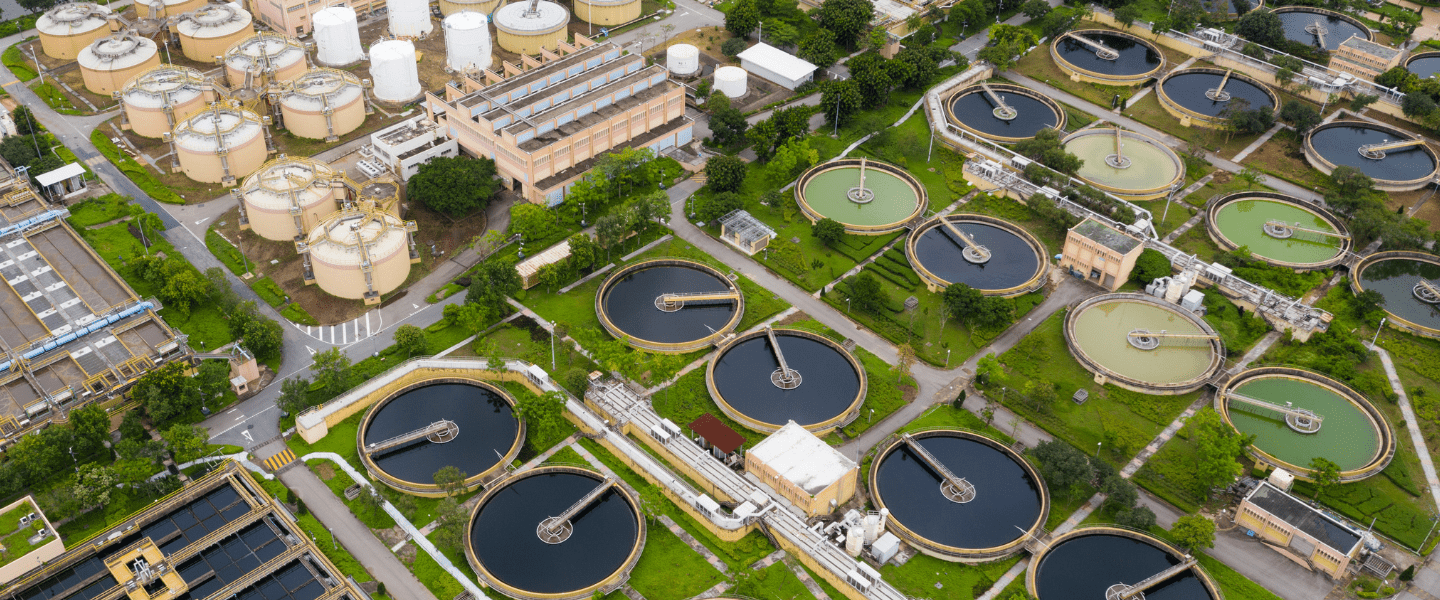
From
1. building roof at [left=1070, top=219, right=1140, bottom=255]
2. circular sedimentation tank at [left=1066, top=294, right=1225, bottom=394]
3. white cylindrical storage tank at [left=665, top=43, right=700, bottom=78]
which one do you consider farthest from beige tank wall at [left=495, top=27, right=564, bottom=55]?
circular sedimentation tank at [left=1066, top=294, right=1225, bottom=394]

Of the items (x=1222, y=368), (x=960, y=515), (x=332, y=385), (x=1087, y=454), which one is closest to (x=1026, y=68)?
(x=1222, y=368)

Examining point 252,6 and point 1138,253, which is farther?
point 252,6

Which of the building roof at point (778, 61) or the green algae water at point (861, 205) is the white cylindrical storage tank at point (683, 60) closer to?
the building roof at point (778, 61)

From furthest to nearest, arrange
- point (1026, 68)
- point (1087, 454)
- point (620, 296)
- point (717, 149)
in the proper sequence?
1. point (1026, 68)
2. point (717, 149)
3. point (620, 296)
4. point (1087, 454)

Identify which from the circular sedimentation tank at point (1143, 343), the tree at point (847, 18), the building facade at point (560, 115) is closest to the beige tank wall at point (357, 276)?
the building facade at point (560, 115)

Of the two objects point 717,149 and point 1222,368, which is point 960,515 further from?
point 717,149

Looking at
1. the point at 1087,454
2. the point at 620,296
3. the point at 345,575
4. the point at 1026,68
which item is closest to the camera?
the point at 345,575
